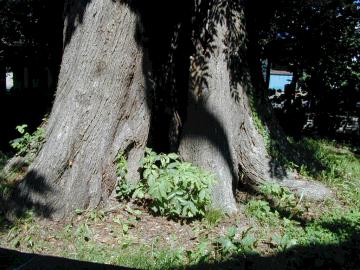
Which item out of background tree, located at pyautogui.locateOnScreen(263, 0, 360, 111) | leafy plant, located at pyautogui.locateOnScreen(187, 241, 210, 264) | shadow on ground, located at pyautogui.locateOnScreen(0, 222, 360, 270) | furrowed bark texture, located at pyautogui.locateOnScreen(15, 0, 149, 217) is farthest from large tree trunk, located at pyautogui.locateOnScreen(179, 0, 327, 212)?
background tree, located at pyautogui.locateOnScreen(263, 0, 360, 111)

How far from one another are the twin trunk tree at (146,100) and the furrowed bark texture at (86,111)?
0.01 metres

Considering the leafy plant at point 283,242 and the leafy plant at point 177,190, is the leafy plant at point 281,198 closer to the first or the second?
the leafy plant at point 283,242

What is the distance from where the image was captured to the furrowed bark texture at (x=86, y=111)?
545 centimetres

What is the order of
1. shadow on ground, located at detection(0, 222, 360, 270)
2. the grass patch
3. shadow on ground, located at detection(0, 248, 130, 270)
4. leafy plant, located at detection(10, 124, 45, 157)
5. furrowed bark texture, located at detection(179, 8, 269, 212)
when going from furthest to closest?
the grass patch → furrowed bark texture, located at detection(179, 8, 269, 212) → leafy plant, located at detection(10, 124, 45, 157) → shadow on ground, located at detection(0, 222, 360, 270) → shadow on ground, located at detection(0, 248, 130, 270)

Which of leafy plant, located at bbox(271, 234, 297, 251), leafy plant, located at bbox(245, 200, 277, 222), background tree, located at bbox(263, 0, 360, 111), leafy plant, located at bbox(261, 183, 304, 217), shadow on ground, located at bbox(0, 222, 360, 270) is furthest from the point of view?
background tree, located at bbox(263, 0, 360, 111)

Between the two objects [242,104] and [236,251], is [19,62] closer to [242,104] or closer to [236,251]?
[242,104]

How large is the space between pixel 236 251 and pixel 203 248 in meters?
0.33

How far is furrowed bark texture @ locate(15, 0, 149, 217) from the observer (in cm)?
545

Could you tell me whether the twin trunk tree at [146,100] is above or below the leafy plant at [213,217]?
above

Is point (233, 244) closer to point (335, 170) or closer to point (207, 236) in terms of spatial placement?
point (207, 236)

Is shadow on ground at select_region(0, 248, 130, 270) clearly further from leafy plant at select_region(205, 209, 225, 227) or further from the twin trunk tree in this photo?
leafy plant at select_region(205, 209, 225, 227)

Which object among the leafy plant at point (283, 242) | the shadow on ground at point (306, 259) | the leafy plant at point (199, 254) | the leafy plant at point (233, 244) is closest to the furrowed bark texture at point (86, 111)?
the leafy plant at point (199, 254)

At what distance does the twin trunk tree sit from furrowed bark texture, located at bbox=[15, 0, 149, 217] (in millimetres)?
11

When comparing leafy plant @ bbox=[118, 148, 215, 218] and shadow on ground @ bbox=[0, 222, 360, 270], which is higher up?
leafy plant @ bbox=[118, 148, 215, 218]
